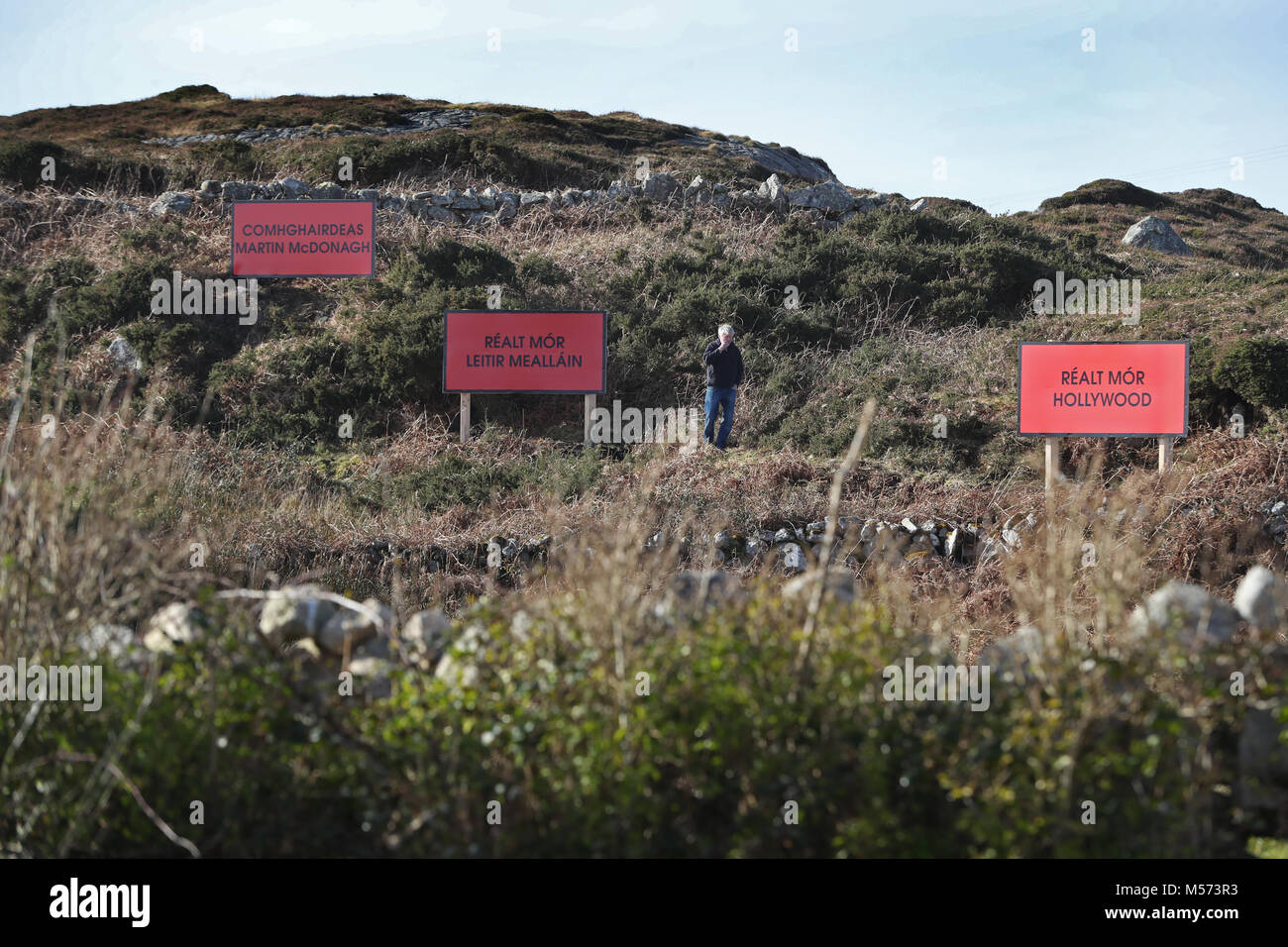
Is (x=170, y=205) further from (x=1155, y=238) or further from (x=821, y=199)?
(x=1155, y=238)

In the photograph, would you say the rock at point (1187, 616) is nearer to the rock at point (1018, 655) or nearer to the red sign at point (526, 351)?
the rock at point (1018, 655)

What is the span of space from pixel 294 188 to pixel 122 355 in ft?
19.2

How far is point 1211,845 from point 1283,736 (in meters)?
0.51

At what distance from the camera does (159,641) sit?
414 cm

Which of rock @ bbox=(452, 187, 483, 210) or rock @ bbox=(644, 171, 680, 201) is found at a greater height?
rock @ bbox=(644, 171, 680, 201)

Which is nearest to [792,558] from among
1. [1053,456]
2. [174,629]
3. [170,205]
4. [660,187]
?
[1053,456]

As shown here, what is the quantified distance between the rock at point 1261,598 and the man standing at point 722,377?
774 centimetres

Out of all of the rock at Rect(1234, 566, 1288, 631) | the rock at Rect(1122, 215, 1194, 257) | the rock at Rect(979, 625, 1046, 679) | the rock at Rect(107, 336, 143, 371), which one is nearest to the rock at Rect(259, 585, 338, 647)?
the rock at Rect(979, 625, 1046, 679)

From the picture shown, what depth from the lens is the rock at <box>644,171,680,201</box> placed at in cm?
2016

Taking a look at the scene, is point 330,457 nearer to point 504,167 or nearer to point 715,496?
point 715,496

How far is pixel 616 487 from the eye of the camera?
10750 millimetres

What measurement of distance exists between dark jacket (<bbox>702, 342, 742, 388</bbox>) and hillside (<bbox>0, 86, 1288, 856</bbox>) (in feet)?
2.98

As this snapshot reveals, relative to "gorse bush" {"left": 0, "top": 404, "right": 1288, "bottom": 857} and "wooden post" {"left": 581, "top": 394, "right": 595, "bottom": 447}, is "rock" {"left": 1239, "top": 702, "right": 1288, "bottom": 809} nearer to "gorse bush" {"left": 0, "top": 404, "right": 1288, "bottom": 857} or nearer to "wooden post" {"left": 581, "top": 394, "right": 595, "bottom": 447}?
"gorse bush" {"left": 0, "top": 404, "right": 1288, "bottom": 857}

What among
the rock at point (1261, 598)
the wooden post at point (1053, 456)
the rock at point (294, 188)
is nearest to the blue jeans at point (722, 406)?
the wooden post at point (1053, 456)
